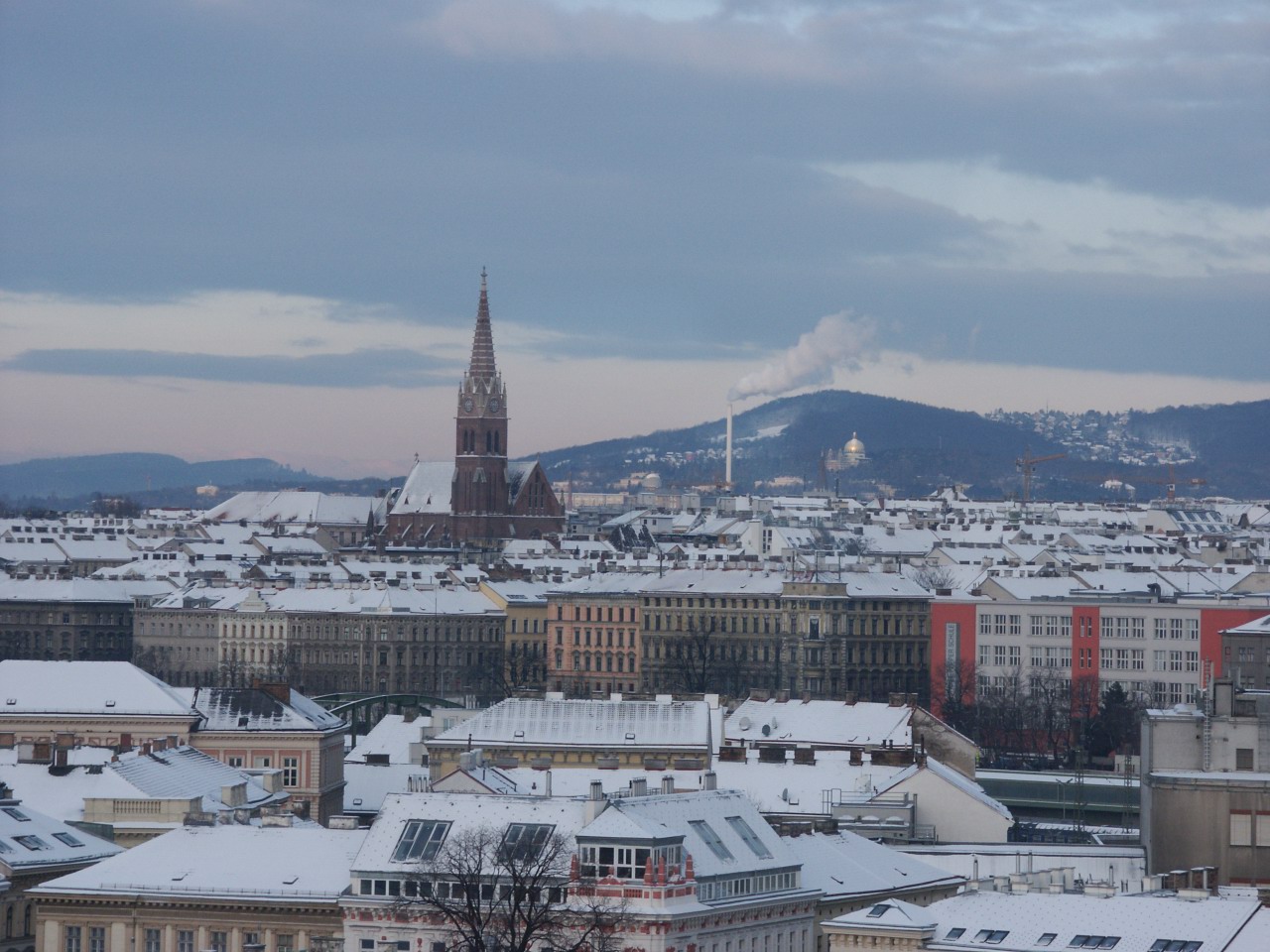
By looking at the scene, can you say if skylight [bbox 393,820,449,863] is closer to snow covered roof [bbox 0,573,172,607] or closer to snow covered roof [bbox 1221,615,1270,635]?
snow covered roof [bbox 1221,615,1270,635]

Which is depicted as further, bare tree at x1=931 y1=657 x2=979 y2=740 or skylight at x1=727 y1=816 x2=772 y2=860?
bare tree at x1=931 y1=657 x2=979 y2=740

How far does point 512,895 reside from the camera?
57.2 metres

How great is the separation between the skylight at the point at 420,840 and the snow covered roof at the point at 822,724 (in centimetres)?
3521

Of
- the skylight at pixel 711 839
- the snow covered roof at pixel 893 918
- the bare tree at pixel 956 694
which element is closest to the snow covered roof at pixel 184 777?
the skylight at pixel 711 839

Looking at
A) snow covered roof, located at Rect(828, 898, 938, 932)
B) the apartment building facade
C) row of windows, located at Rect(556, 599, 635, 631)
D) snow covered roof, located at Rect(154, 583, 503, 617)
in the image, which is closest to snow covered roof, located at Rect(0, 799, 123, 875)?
snow covered roof, located at Rect(828, 898, 938, 932)

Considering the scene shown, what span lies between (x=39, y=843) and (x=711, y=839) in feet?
49.9

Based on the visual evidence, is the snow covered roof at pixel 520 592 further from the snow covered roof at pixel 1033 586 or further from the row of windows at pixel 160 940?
the row of windows at pixel 160 940

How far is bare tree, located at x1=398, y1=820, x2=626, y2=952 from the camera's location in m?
56.3

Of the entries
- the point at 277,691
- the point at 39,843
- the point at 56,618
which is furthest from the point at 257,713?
the point at 56,618

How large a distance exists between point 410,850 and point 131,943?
621cm

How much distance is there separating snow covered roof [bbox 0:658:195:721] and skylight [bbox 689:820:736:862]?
40503mm

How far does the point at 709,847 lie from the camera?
196 feet

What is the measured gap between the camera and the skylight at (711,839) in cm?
5988

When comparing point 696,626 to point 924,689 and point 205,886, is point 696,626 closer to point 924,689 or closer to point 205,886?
point 924,689
